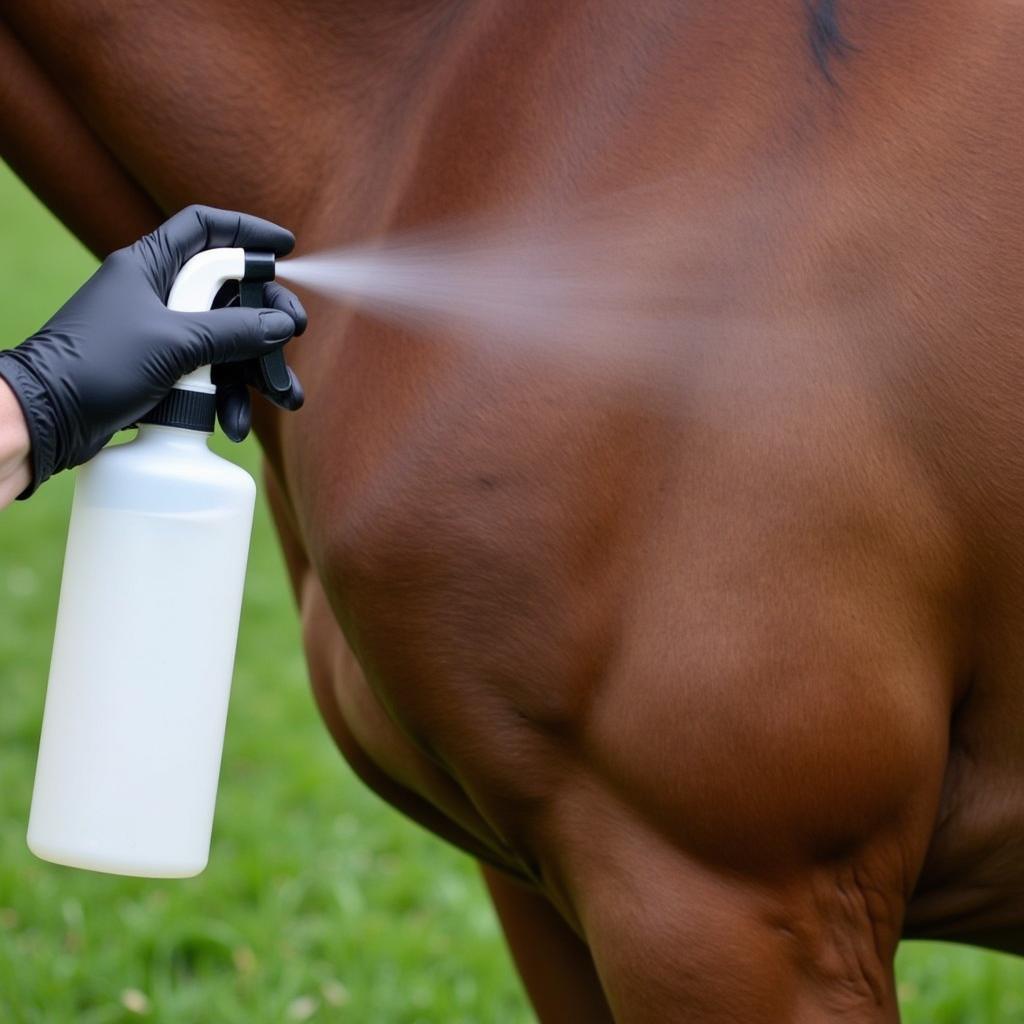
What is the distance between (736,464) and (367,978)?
181 centimetres

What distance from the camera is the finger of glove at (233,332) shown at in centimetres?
130

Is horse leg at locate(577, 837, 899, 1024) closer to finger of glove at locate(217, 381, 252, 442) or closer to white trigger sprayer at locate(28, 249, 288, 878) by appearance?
white trigger sprayer at locate(28, 249, 288, 878)

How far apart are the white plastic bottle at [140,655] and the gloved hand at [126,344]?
0.14 ft

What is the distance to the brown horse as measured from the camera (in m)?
1.21

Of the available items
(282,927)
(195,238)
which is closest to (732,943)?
(195,238)

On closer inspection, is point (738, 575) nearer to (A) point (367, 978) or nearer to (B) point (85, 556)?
(B) point (85, 556)

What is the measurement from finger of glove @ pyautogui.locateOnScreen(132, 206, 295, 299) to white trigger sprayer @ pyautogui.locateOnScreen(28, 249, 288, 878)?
0.50 ft

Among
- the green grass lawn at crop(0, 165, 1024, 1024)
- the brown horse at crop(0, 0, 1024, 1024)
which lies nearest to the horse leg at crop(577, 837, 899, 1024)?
the brown horse at crop(0, 0, 1024, 1024)

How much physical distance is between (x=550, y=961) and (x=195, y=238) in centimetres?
98

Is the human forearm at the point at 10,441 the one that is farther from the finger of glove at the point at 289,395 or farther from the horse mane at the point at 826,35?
the horse mane at the point at 826,35

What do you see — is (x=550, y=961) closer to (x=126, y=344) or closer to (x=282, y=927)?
(x=126, y=344)

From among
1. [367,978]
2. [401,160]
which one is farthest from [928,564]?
[367,978]

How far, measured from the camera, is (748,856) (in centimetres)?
123

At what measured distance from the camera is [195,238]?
1327 mm
